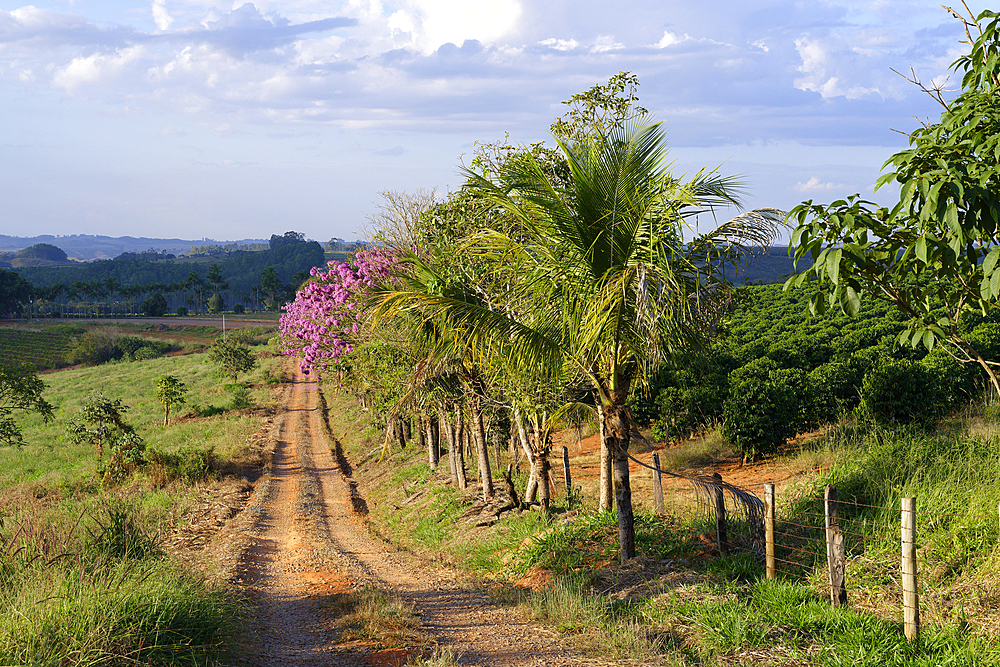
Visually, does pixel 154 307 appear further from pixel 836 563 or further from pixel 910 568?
Result: pixel 910 568

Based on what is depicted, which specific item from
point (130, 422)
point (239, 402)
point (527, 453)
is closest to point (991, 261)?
point (527, 453)

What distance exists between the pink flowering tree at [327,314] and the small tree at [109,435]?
5.81m

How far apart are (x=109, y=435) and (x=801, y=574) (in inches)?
754

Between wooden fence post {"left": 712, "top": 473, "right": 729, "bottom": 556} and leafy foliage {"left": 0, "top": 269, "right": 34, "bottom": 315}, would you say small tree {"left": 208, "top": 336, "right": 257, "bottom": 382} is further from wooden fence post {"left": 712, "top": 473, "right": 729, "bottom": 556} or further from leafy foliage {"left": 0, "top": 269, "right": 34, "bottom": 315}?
leafy foliage {"left": 0, "top": 269, "right": 34, "bottom": 315}

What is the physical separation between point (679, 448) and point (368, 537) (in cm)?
773

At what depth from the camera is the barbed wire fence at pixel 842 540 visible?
585cm

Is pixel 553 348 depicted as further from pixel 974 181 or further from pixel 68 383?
pixel 68 383

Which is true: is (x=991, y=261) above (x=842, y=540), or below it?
above

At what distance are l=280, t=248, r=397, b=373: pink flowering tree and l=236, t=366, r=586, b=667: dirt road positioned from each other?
3955 millimetres

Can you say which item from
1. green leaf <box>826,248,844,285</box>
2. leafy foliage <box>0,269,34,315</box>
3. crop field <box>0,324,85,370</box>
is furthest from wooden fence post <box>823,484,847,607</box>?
leafy foliage <box>0,269,34,315</box>

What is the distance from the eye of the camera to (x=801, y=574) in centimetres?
705

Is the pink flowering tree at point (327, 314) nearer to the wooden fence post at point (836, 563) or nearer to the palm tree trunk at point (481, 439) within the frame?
the palm tree trunk at point (481, 439)

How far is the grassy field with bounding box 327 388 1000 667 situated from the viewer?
5555mm

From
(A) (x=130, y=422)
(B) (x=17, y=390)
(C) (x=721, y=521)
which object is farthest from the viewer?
(A) (x=130, y=422)
